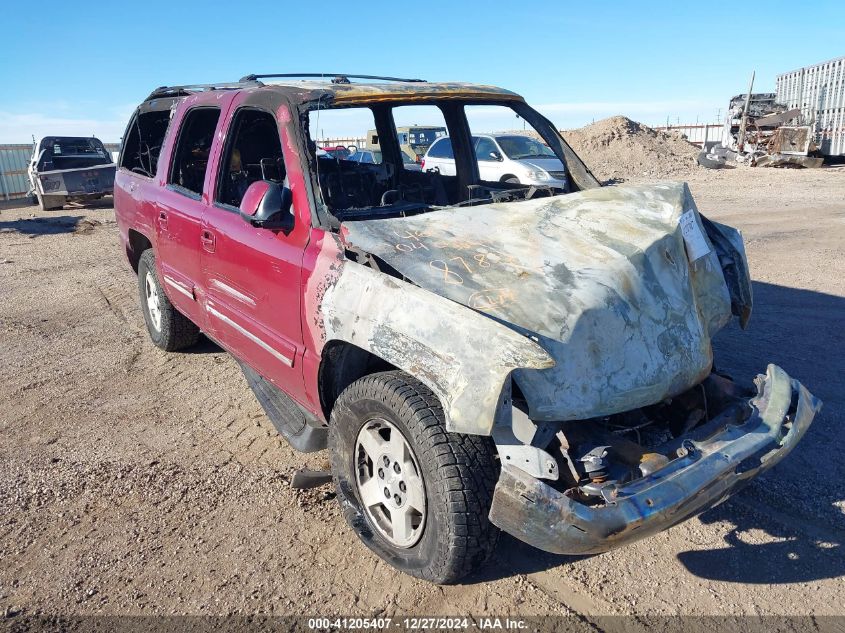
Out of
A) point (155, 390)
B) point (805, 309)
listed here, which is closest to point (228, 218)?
point (155, 390)

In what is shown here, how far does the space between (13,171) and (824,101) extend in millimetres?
28181

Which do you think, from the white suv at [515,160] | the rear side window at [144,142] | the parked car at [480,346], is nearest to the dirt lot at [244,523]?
the parked car at [480,346]

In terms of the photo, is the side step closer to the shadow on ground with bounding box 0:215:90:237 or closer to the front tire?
the front tire

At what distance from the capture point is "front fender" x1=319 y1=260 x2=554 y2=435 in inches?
90.0

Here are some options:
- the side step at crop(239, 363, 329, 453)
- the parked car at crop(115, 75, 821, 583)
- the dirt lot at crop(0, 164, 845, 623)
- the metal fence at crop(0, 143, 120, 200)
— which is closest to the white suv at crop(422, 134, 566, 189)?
the dirt lot at crop(0, 164, 845, 623)

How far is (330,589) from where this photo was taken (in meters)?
2.80

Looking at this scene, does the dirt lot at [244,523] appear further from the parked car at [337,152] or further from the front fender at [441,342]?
the parked car at [337,152]

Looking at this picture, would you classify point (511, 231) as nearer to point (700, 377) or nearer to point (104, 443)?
point (700, 377)

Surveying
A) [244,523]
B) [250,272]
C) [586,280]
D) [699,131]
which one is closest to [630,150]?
[699,131]

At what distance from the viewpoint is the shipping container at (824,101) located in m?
22.2

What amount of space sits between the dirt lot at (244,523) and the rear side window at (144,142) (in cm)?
160

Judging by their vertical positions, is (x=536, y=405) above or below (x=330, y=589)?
above

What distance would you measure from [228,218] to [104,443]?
1.64m

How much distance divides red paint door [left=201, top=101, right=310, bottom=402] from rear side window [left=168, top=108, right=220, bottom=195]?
17.5 inches
